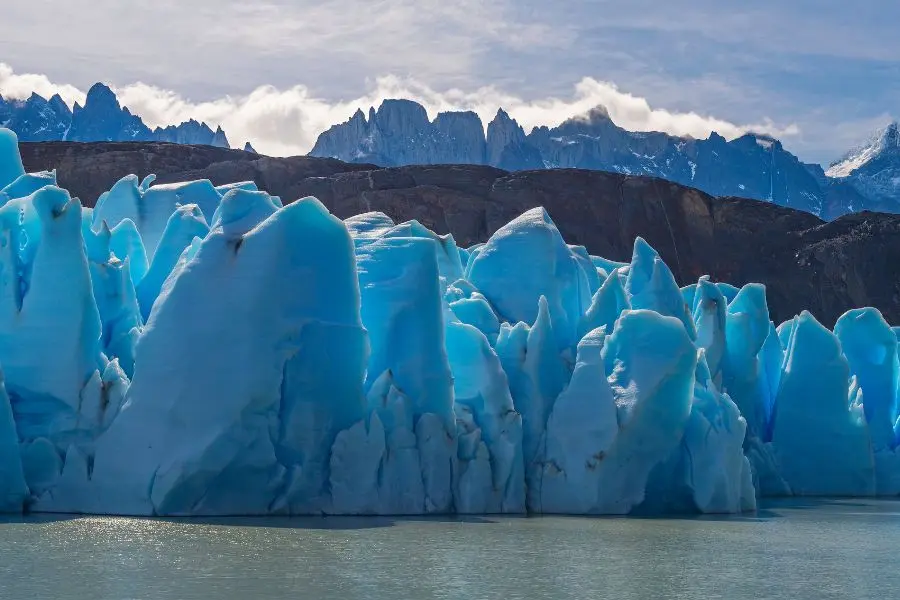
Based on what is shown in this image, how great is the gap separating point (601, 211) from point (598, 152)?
5912cm

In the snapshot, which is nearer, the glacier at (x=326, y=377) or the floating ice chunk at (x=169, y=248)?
the glacier at (x=326, y=377)

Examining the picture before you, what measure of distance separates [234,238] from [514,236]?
877 cm

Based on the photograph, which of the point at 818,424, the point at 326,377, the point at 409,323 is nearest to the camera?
the point at 326,377

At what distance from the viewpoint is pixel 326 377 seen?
818 inches

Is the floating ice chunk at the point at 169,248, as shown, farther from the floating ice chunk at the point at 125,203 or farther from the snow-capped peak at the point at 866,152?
the snow-capped peak at the point at 866,152

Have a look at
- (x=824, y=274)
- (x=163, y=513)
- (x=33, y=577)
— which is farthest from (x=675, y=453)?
(x=824, y=274)

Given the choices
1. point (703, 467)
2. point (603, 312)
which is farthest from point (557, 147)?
point (703, 467)

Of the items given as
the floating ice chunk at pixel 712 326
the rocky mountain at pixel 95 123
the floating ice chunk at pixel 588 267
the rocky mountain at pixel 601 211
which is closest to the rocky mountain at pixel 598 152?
the rocky mountain at pixel 95 123

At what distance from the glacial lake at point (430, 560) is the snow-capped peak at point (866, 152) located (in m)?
131

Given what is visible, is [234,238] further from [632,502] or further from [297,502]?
[632,502]

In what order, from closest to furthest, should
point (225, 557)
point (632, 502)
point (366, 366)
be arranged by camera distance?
point (225, 557), point (366, 366), point (632, 502)

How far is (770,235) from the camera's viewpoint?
71.3 metres

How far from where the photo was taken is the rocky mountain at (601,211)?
218 ft

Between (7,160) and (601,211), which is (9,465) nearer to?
(7,160)
